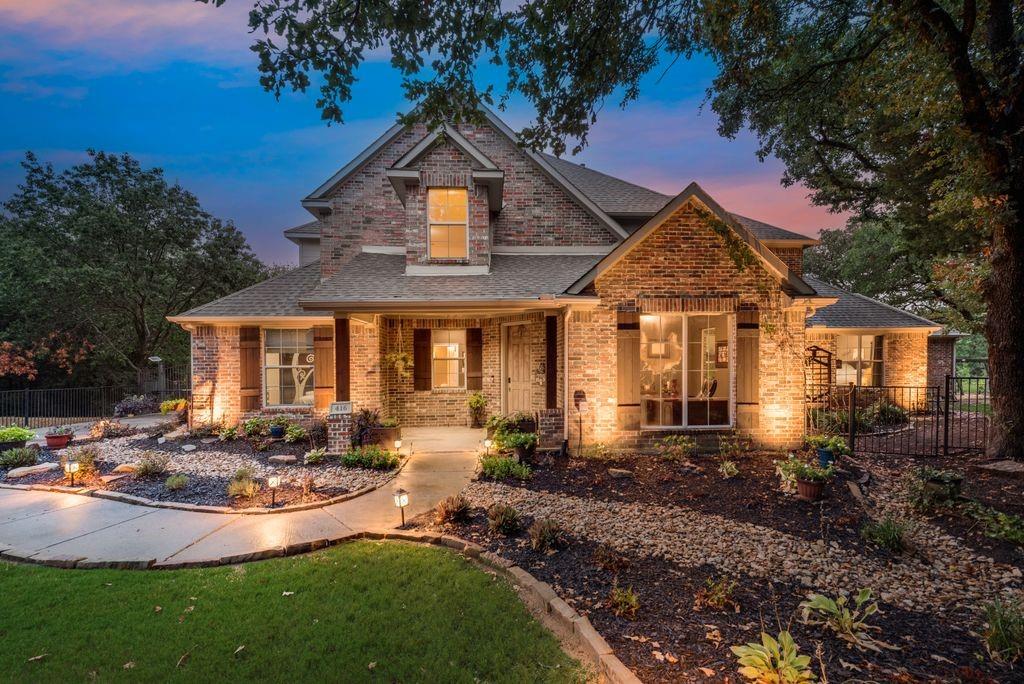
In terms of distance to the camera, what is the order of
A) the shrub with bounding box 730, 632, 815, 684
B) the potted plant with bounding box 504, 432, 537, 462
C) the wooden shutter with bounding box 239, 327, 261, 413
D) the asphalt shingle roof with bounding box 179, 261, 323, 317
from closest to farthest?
the shrub with bounding box 730, 632, 815, 684, the potted plant with bounding box 504, 432, 537, 462, the asphalt shingle roof with bounding box 179, 261, 323, 317, the wooden shutter with bounding box 239, 327, 261, 413

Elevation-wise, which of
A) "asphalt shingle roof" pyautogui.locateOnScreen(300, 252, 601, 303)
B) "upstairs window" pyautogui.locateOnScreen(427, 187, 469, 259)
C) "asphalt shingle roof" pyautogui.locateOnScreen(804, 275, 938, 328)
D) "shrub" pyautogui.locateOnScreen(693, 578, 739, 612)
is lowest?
"shrub" pyautogui.locateOnScreen(693, 578, 739, 612)

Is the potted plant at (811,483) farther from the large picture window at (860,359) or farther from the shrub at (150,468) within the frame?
the shrub at (150,468)

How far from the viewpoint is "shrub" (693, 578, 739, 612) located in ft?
11.0

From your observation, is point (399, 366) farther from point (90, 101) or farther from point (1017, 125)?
point (90, 101)

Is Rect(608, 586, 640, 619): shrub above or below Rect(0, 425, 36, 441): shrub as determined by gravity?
below

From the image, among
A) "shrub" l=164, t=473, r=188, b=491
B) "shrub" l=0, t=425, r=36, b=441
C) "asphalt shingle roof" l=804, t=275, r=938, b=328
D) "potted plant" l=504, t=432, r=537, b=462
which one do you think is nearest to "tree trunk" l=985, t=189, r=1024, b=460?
"asphalt shingle roof" l=804, t=275, r=938, b=328

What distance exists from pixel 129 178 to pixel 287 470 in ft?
67.7

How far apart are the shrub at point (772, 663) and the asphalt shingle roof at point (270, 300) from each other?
401 inches

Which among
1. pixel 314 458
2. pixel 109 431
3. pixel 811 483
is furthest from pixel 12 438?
pixel 811 483

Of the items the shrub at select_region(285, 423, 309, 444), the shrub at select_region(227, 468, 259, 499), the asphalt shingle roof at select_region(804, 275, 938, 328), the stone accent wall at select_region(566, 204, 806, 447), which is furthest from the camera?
the asphalt shingle roof at select_region(804, 275, 938, 328)

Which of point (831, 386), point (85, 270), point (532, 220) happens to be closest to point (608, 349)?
point (532, 220)

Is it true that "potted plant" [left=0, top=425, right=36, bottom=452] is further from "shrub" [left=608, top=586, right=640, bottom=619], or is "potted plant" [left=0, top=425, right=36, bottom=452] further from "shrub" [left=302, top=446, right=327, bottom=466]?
"shrub" [left=608, top=586, right=640, bottom=619]

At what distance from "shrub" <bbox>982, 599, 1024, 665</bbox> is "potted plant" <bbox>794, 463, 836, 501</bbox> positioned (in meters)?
2.73

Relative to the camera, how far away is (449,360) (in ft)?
36.3
